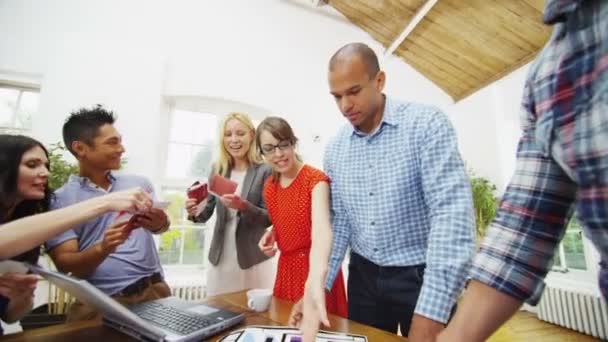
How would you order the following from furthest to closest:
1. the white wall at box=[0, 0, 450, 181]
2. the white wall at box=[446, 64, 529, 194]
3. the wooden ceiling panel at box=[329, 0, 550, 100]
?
1. the white wall at box=[446, 64, 529, 194]
2. the wooden ceiling panel at box=[329, 0, 550, 100]
3. the white wall at box=[0, 0, 450, 181]

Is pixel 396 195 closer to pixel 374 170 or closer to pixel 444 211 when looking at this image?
pixel 374 170

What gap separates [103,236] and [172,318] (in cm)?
75

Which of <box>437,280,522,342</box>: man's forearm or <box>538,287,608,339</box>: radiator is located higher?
<box>437,280,522,342</box>: man's forearm

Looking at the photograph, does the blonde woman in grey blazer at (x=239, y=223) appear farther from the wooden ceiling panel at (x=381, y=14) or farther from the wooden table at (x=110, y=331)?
the wooden ceiling panel at (x=381, y=14)

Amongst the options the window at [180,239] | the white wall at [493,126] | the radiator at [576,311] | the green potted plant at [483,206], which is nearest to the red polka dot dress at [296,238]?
the window at [180,239]

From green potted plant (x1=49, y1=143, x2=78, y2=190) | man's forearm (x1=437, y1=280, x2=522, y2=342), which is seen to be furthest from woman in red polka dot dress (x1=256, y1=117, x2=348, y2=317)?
green potted plant (x1=49, y1=143, x2=78, y2=190)

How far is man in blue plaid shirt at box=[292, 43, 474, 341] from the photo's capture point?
95 centimetres

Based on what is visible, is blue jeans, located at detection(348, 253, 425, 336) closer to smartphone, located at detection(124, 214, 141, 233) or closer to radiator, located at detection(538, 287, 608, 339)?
smartphone, located at detection(124, 214, 141, 233)

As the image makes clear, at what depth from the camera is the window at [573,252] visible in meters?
3.64

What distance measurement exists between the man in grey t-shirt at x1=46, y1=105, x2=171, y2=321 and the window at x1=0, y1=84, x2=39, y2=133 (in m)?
2.25

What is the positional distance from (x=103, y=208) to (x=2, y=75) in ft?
10.6

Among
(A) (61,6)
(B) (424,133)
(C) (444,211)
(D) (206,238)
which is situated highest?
(A) (61,6)

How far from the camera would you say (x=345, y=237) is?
3.92 feet

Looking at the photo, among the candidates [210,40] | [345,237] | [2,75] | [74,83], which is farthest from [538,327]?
[2,75]
